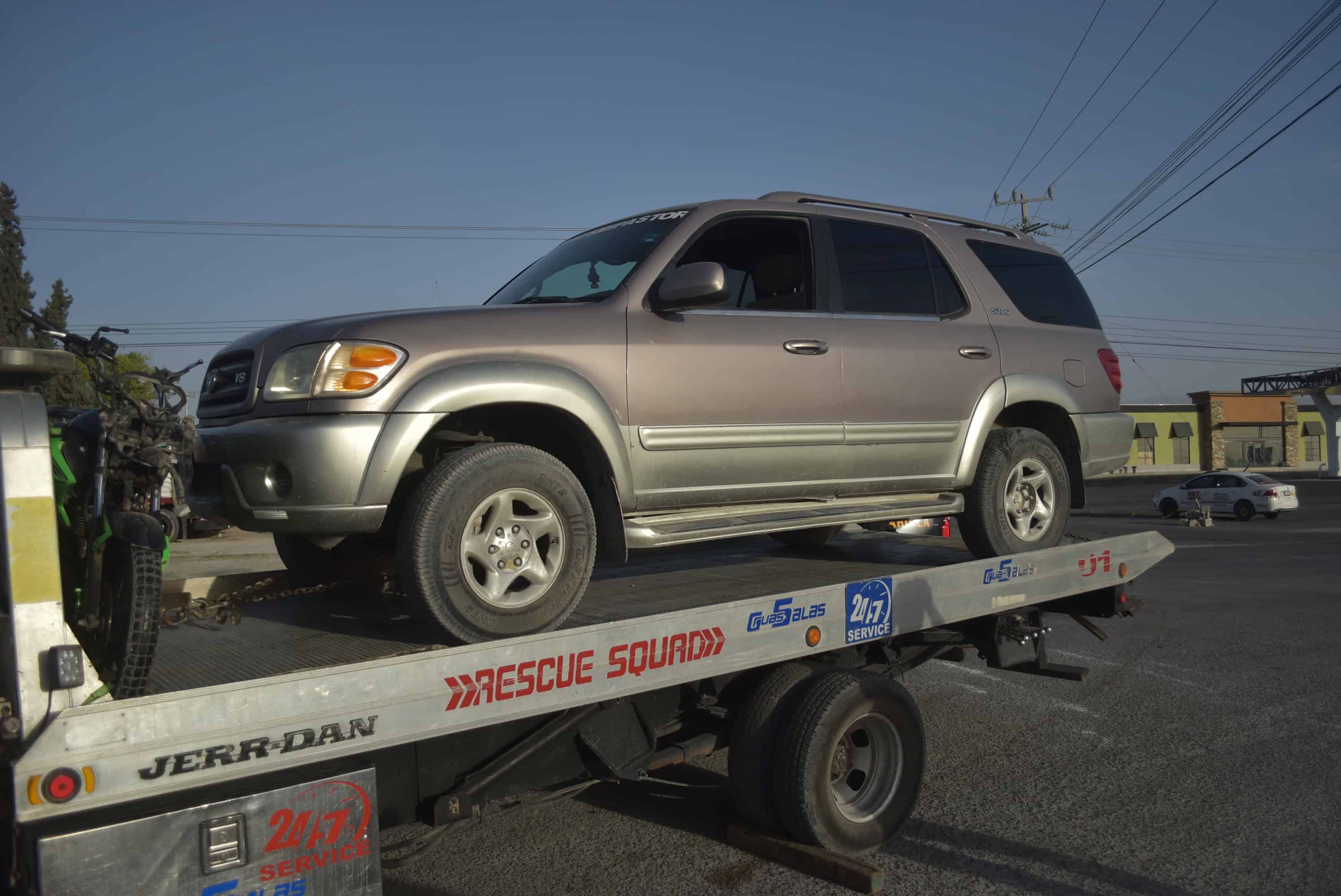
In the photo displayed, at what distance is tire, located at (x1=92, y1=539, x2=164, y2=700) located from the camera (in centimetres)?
272

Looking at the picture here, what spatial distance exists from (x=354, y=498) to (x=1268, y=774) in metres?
4.79

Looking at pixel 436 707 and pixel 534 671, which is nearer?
pixel 436 707

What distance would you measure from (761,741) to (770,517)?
0.96 m

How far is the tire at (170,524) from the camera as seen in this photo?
298 cm

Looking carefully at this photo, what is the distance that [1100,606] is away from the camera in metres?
6.21

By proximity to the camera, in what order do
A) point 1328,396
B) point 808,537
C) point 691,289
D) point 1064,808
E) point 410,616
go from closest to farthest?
point 410,616 < point 691,289 < point 1064,808 < point 808,537 < point 1328,396

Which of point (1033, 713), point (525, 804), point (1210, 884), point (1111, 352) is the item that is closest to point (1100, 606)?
point (1033, 713)

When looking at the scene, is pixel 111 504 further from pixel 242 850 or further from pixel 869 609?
pixel 869 609

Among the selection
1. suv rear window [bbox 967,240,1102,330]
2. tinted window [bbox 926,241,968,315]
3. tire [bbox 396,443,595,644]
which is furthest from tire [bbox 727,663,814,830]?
suv rear window [bbox 967,240,1102,330]

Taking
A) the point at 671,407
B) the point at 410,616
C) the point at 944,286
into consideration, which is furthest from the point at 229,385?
the point at 944,286

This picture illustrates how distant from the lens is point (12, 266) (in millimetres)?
34188

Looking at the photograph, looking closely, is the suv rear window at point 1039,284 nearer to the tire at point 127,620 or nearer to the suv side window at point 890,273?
the suv side window at point 890,273

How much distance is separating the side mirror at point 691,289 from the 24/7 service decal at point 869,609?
4.58 ft

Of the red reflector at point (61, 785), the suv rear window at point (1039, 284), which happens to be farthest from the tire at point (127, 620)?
the suv rear window at point (1039, 284)
